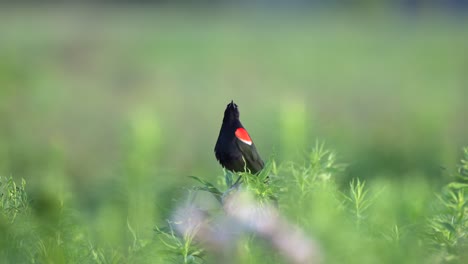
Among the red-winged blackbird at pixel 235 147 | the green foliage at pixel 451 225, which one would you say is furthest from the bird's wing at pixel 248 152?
the green foliage at pixel 451 225

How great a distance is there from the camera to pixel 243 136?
1.33m

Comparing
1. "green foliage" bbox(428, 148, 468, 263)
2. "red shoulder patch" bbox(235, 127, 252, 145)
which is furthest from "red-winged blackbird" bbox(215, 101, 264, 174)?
"green foliage" bbox(428, 148, 468, 263)

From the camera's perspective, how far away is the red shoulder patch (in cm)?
131

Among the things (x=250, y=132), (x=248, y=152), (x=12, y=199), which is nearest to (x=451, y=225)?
(x=248, y=152)

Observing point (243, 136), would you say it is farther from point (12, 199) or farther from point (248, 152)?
point (12, 199)

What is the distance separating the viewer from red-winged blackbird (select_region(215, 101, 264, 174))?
131 centimetres

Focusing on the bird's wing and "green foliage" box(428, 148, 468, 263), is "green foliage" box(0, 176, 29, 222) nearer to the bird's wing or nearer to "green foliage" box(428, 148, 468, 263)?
the bird's wing

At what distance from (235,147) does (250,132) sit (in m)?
6.20

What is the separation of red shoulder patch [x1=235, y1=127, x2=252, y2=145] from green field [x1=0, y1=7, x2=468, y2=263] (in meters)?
0.05

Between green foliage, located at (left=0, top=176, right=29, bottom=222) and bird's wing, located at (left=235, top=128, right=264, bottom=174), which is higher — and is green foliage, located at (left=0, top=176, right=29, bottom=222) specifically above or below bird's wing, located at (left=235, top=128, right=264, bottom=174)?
below

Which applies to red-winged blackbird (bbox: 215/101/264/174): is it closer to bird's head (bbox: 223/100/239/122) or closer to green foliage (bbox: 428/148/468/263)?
bird's head (bbox: 223/100/239/122)

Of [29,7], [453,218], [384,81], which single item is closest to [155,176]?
[453,218]

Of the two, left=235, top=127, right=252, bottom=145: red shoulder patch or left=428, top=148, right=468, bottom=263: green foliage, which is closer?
left=428, top=148, right=468, bottom=263: green foliage

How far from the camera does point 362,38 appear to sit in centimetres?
1428
